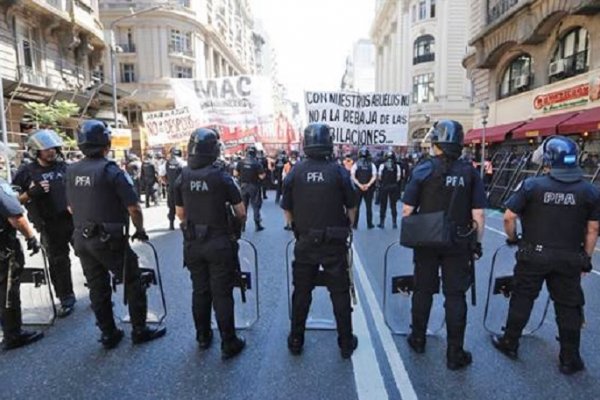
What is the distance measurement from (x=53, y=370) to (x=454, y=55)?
42276mm

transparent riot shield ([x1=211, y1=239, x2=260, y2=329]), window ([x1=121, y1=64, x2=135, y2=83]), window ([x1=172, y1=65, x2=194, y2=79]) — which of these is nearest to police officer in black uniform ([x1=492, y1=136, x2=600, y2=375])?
transparent riot shield ([x1=211, y1=239, x2=260, y2=329])

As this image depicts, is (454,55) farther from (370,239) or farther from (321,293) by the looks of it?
(321,293)

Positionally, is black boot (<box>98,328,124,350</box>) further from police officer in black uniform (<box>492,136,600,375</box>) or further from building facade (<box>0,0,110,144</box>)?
building facade (<box>0,0,110,144</box>)

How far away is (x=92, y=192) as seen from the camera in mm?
3525

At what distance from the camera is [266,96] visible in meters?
17.8

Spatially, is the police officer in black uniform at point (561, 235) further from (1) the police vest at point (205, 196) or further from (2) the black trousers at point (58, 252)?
(2) the black trousers at point (58, 252)

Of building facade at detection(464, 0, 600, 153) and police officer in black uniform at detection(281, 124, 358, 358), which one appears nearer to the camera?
police officer in black uniform at detection(281, 124, 358, 358)

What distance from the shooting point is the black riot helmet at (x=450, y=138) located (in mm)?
3307

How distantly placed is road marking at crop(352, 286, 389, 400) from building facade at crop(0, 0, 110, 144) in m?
18.0

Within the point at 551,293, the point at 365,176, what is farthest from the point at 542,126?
the point at 551,293

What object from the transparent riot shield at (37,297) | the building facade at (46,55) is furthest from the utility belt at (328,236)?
the building facade at (46,55)

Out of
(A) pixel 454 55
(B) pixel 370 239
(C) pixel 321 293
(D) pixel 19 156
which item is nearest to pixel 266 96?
(D) pixel 19 156

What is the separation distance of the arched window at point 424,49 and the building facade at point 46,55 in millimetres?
29075

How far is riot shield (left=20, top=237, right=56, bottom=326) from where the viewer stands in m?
4.14
